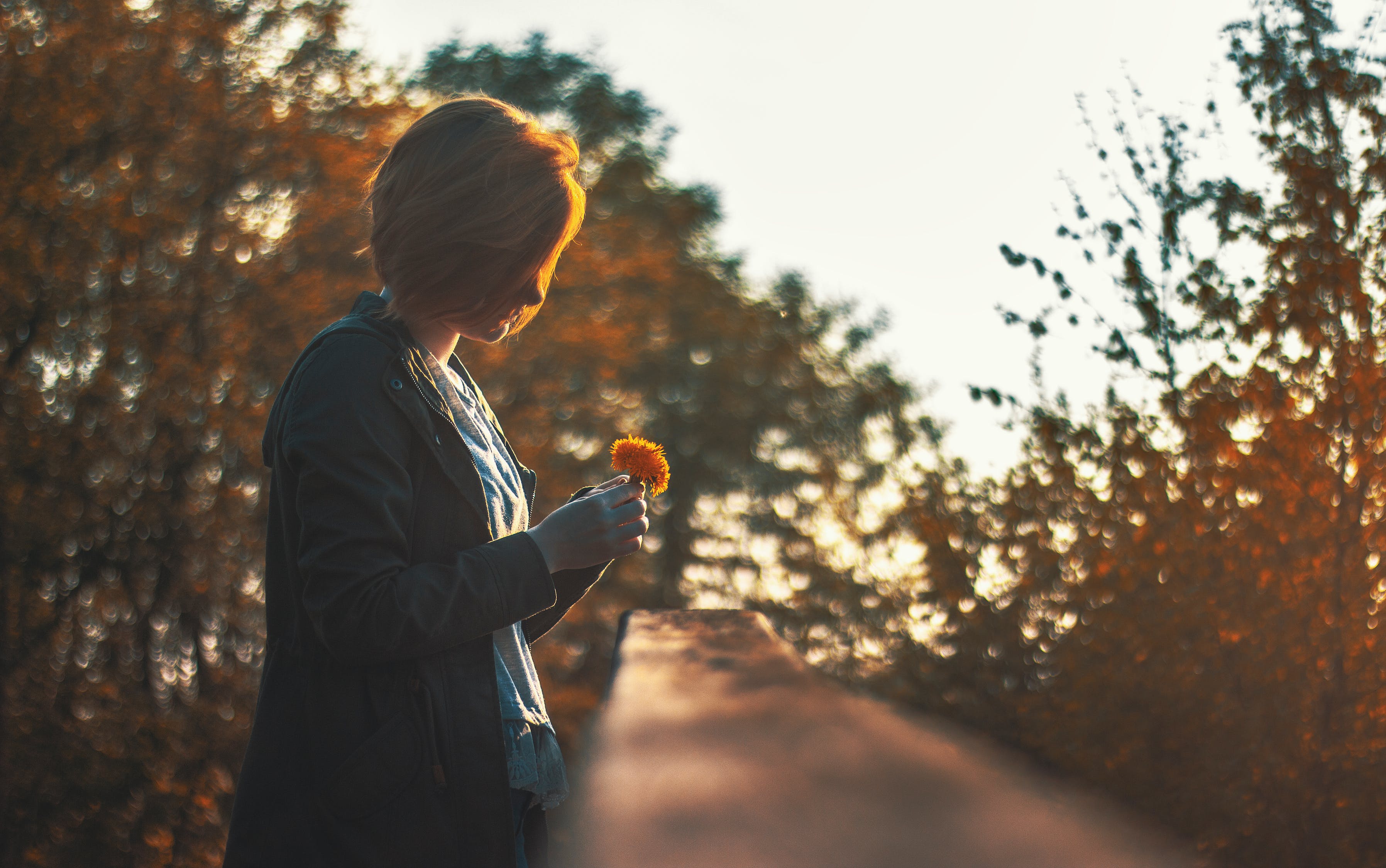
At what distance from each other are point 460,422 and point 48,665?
512cm

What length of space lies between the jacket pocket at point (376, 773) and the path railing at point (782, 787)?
2.84 ft

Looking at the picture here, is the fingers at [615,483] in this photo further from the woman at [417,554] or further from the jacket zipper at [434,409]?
the jacket zipper at [434,409]

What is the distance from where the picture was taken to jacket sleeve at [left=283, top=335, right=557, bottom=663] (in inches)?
42.5

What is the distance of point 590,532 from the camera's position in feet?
4.15

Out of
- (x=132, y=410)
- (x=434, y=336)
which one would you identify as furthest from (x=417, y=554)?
(x=132, y=410)

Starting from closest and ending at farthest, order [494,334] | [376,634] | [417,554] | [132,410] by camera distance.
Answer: [376,634] → [417,554] → [494,334] → [132,410]

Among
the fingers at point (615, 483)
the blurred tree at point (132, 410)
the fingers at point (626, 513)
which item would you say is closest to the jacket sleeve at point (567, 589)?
the fingers at point (615, 483)

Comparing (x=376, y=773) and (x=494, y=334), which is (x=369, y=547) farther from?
(x=494, y=334)

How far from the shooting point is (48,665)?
17.0 feet

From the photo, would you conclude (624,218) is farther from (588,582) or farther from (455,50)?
(588,582)

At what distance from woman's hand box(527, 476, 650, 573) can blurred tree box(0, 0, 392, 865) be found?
4276 millimetres

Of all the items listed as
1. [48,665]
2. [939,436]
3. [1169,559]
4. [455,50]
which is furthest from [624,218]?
[1169,559]

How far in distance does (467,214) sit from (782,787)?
1971 mm

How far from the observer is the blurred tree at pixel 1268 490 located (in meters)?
3.19
